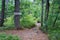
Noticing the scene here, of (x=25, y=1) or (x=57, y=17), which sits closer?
(x=57, y=17)

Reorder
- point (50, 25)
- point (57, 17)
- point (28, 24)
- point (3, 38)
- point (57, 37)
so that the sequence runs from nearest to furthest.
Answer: point (57, 37) → point (3, 38) → point (57, 17) → point (50, 25) → point (28, 24)

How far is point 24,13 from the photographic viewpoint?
15.6 m

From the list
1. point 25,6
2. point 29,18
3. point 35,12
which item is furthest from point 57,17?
point 35,12

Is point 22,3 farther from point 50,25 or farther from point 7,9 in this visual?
point 50,25

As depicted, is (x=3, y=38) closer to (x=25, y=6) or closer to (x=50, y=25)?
(x=50, y=25)

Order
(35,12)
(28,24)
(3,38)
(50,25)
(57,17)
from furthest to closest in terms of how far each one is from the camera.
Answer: (35,12)
(28,24)
(50,25)
(57,17)
(3,38)

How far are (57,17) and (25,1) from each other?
7.99 metres

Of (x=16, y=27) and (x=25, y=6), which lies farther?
(x=25, y=6)

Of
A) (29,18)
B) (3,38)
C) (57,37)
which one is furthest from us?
(29,18)

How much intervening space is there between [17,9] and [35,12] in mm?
13259

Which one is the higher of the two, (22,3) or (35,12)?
(22,3)

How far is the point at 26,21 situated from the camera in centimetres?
1455

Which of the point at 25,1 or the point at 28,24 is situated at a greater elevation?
the point at 25,1

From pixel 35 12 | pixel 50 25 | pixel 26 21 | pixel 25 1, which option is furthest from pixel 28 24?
pixel 35 12
